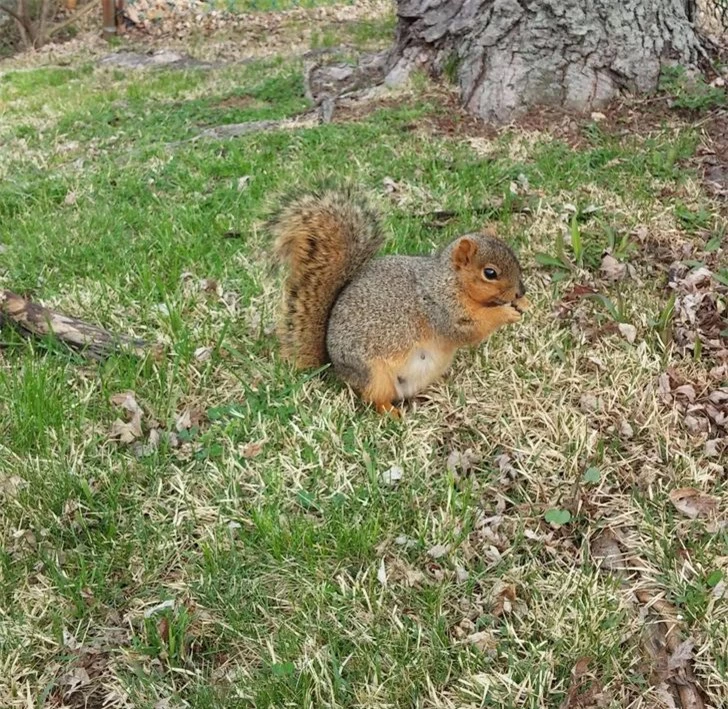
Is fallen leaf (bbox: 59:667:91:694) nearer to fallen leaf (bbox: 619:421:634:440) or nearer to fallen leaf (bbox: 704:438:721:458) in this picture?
fallen leaf (bbox: 619:421:634:440)

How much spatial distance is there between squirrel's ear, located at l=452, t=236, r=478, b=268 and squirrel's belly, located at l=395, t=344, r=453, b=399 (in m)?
0.29

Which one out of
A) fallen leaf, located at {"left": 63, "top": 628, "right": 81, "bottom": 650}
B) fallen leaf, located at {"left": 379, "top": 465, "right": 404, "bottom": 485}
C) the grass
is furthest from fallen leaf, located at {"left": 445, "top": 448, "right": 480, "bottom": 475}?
fallen leaf, located at {"left": 63, "top": 628, "right": 81, "bottom": 650}

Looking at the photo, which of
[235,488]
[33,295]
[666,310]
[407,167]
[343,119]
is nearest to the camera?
[235,488]

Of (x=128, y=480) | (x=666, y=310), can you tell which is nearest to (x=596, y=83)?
(x=666, y=310)

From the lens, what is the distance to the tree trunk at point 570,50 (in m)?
4.43

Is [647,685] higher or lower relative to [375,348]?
lower

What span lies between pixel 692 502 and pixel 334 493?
3.30ft

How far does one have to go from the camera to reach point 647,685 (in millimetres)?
1727

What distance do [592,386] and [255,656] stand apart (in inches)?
56.1

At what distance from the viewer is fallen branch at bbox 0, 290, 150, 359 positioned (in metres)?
2.86

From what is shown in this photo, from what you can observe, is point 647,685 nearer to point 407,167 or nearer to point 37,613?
point 37,613

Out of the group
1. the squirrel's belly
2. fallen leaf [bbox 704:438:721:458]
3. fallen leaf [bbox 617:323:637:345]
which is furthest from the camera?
fallen leaf [bbox 617:323:637:345]

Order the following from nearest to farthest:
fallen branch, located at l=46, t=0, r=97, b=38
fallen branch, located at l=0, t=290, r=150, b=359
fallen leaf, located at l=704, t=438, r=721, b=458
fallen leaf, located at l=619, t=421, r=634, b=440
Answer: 1. fallen leaf, located at l=704, t=438, r=721, b=458
2. fallen leaf, located at l=619, t=421, r=634, b=440
3. fallen branch, located at l=0, t=290, r=150, b=359
4. fallen branch, located at l=46, t=0, r=97, b=38

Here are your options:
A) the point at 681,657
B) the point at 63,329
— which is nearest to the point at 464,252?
the point at 681,657
